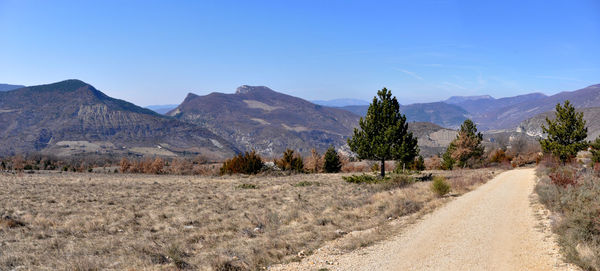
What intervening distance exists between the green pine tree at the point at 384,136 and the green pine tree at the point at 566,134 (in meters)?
15.3

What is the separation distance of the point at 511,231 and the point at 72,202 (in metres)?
19.5

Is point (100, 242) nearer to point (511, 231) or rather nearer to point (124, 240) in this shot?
point (124, 240)

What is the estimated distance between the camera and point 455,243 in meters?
9.09

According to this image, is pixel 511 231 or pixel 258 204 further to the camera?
pixel 258 204

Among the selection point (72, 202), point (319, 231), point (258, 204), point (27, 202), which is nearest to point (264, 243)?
point (319, 231)

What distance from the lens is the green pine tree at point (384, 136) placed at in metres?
27.9

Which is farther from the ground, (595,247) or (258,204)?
(595,247)

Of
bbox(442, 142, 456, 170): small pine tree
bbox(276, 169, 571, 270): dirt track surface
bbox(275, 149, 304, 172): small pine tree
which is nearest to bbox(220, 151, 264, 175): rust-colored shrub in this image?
bbox(275, 149, 304, 172): small pine tree

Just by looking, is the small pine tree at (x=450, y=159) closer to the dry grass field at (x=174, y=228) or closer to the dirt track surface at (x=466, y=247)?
the dry grass field at (x=174, y=228)

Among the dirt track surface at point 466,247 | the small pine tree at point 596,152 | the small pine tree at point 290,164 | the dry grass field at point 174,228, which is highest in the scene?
the small pine tree at point 596,152

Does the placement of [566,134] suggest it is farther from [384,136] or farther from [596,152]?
[384,136]

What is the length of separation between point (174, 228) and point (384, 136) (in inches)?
752

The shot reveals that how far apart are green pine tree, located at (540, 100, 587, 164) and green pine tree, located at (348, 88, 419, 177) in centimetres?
1531

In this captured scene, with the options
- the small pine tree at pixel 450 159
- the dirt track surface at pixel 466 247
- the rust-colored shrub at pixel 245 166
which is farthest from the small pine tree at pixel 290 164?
the dirt track surface at pixel 466 247
